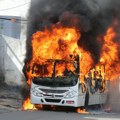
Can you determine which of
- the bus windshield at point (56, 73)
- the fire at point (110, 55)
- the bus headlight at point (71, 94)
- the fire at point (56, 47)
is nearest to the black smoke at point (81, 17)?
the fire at point (56, 47)

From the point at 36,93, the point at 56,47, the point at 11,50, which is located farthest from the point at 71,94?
the point at 11,50

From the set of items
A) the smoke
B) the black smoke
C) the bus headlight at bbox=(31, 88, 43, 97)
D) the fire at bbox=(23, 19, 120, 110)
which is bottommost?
the smoke

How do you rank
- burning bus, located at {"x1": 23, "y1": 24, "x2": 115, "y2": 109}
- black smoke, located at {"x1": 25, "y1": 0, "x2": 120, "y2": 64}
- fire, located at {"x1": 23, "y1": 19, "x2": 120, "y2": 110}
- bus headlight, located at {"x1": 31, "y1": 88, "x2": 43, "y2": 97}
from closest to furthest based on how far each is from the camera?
1. burning bus, located at {"x1": 23, "y1": 24, "x2": 115, "y2": 109}
2. bus headlight, located at {"x1": 31, "y1": 88, "x2": 43, "y2": 97}
3. fire, located at {"x1": 23, "y1": 19, "x2": 120, "y2": 110}
4. black smoke, located at {"x1": 25, "y1": 0, "x2": 120, "y2": 64}

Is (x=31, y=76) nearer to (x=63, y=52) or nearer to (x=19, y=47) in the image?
(x=63, y=52)

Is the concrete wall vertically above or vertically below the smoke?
Result: above

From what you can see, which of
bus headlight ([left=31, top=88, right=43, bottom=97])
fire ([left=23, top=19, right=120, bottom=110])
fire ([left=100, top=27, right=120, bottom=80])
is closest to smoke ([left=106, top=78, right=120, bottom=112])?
fire ([left=100, top=27, right=120, bottom=80])

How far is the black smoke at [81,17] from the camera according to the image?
70.9 feet

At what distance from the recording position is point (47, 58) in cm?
2008

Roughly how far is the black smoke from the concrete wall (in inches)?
435

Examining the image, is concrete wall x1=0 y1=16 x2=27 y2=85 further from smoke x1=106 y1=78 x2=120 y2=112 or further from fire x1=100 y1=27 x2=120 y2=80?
fire x1=100 y1=27 x2=120 y2=80

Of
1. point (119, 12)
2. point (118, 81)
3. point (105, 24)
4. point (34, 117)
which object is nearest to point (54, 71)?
point (34, 117)

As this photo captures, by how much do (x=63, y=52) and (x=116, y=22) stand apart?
5.84 meters

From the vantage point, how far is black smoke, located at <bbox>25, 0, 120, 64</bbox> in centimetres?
2162

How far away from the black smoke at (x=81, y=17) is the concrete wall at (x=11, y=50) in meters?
11.0
